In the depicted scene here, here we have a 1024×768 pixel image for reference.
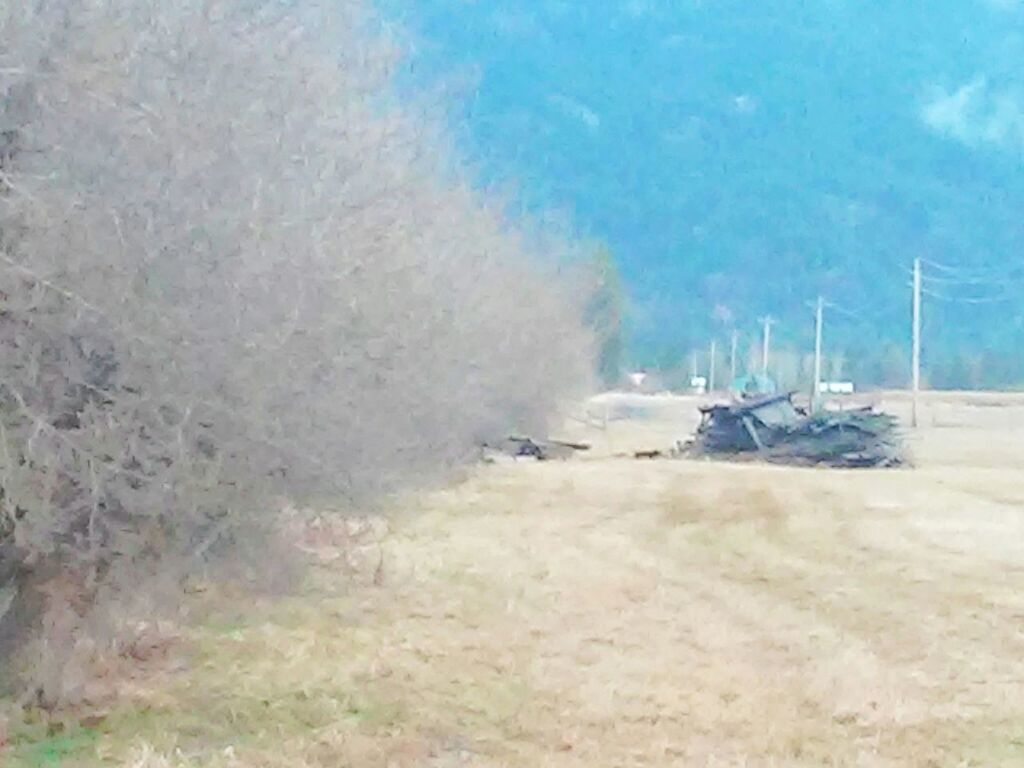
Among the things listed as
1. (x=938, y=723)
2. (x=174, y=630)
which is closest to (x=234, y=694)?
(x=174, y=630)

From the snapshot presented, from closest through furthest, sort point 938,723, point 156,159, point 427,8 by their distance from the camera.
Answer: point 156,159 < point 938,723 < point 427,8

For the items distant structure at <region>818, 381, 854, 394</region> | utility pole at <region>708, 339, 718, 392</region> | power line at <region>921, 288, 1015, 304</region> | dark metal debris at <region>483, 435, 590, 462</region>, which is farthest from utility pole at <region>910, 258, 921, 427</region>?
power line at <region>921, 288, 1015, 304</region>

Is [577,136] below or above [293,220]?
above

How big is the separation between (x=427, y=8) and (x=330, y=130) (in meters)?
8.59

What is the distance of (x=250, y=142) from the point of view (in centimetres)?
895

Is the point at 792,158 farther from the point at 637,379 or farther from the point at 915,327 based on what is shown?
the point at 915,327

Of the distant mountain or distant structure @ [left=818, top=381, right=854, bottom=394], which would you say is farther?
the distant mountain

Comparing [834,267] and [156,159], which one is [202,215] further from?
[834,267]

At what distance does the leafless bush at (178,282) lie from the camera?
304 inches

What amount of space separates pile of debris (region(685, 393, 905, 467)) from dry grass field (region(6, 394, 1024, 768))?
12.5 metres

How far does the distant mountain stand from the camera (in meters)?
122

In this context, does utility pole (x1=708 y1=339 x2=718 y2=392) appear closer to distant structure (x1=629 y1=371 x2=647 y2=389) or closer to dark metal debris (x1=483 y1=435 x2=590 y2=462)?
distant structure (x1=629 y1=371 x2=647 y2=389)

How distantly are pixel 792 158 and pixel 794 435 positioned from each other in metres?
136

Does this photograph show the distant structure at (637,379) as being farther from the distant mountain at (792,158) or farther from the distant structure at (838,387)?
the distant structure at (838,387)
